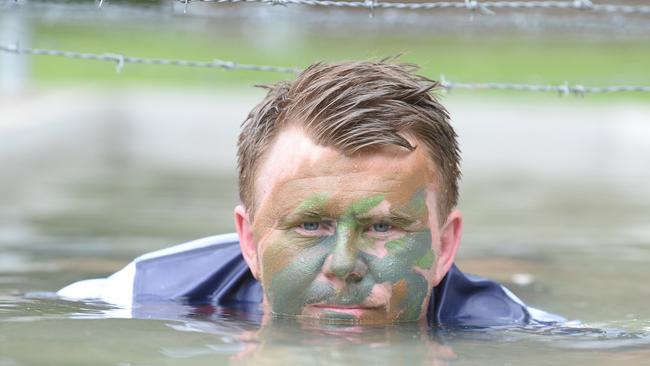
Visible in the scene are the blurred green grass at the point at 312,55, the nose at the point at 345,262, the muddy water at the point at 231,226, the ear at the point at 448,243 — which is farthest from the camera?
the blurred green grass at the point at 312,55

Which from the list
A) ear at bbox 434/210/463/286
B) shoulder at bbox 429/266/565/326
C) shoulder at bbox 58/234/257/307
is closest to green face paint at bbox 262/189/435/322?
ear at bbox 434/210/463/286

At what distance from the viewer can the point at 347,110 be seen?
4023 mm

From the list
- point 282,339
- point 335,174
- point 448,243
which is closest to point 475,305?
point 448,243

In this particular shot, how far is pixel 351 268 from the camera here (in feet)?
12.5

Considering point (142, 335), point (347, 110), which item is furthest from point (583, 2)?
point (142, 335)

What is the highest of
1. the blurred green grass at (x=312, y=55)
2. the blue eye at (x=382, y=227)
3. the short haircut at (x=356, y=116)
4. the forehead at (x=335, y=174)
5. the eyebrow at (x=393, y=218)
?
the blurred green grass at (x=312, y=55)

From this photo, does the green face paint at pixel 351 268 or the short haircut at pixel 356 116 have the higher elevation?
the short haircut at pixel 356 116

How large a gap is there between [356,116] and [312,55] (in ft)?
72.5

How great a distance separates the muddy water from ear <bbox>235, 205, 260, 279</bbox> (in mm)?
190

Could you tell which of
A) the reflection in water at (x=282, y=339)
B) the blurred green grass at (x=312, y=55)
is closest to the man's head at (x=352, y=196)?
the reflection in water at (x=282, y=339)

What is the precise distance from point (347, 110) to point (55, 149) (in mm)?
9884

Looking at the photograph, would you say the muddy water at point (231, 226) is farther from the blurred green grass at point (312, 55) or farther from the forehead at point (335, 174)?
the blurred green grass at point (312, 55)

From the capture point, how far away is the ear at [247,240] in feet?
13.8

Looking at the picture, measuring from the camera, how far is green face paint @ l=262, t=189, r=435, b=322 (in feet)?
12.7
